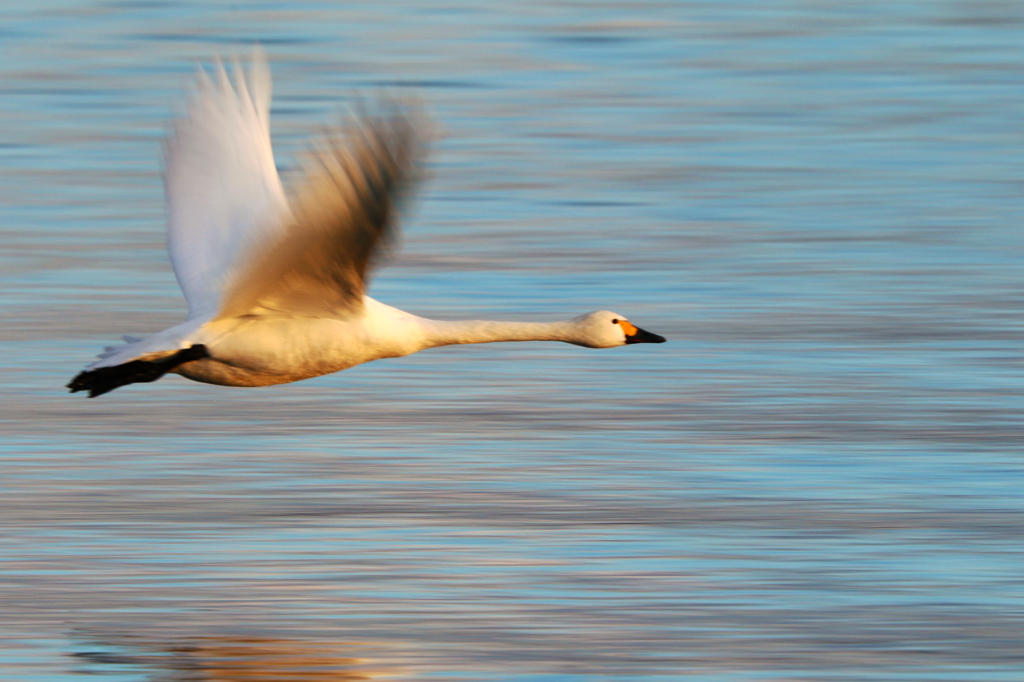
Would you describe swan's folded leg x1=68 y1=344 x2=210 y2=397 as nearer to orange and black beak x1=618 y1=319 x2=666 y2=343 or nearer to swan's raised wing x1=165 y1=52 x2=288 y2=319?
swan's raised wing x1=165 y1=52 x2=288 y2=319

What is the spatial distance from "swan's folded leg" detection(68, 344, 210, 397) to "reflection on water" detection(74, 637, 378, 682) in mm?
1186

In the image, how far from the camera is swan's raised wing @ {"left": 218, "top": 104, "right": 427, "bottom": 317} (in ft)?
25.9

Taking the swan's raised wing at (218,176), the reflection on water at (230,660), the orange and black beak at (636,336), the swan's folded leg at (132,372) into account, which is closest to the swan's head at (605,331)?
the orange and black beak at (636,336)

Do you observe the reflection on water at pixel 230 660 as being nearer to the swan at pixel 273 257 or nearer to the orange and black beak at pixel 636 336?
the swan at pixel 273 257

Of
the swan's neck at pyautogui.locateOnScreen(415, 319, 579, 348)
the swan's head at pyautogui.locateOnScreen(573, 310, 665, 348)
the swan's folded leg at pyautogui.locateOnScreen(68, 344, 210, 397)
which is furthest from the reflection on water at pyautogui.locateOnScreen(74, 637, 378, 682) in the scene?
the swan's head at pyautogui.locateOnScreen(573, 310, 665, 348)

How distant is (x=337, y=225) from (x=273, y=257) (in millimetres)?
793

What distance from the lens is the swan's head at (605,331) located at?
11000 millimetres

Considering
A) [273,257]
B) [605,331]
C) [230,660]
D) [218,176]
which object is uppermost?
[218,176]

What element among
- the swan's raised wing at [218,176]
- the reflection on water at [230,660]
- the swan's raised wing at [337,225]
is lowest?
the reflection on water at [230,660]

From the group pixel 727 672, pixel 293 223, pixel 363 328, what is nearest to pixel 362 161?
pixel 293 223

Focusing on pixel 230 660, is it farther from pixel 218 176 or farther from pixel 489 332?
pixel 218 176

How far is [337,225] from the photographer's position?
8.41 metres

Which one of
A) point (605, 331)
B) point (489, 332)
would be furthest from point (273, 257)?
point (605, 331)

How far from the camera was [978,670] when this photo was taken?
8.77 meters
